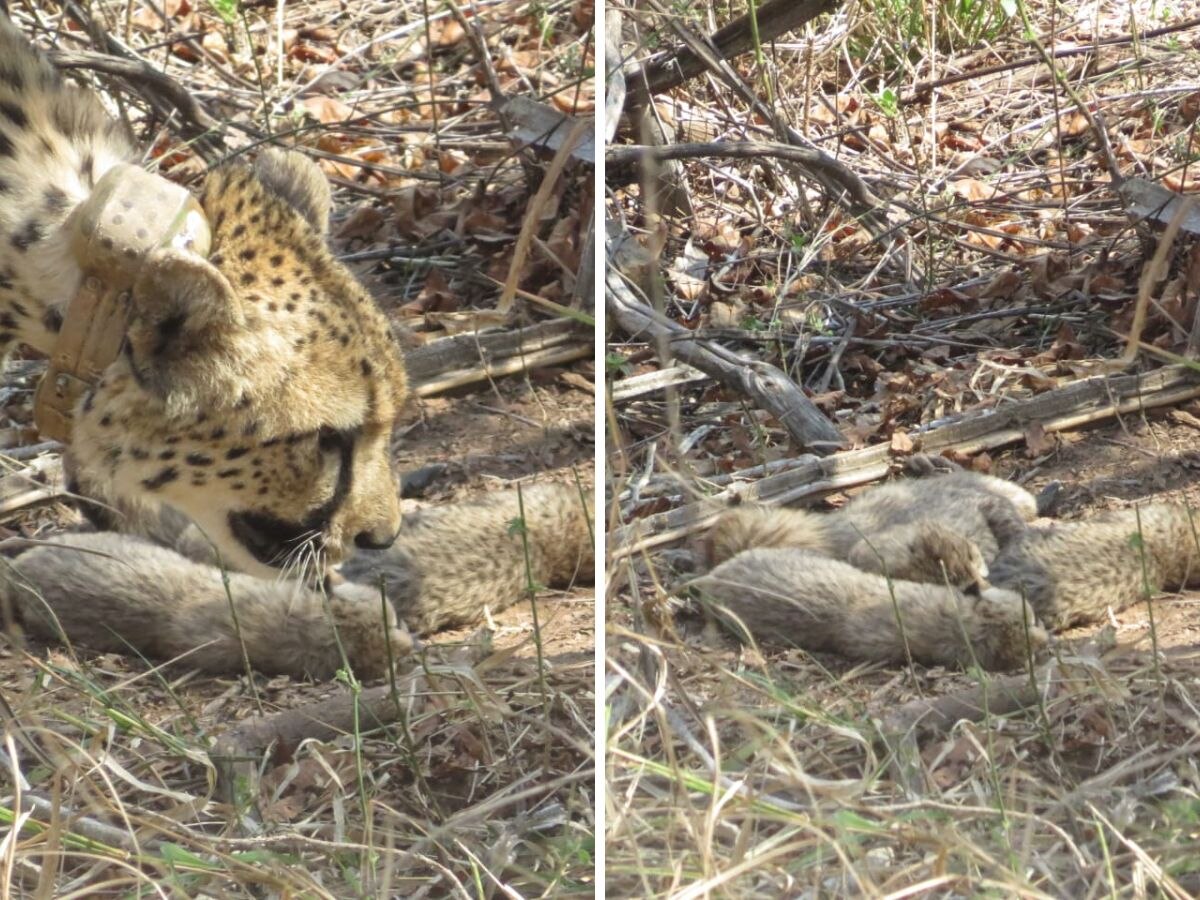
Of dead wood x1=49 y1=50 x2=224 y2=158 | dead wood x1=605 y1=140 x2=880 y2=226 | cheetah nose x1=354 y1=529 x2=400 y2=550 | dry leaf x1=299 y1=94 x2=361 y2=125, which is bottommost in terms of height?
cheetah nose x1=354 y1=529 x2=400 y2=550

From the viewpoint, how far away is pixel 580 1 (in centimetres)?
412

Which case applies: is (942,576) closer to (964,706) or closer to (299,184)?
(964,706)

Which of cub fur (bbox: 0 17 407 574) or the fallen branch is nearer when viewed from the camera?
the fallen branch

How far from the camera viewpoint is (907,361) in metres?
2.45

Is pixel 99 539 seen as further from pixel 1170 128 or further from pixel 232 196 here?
pixel 1170 128

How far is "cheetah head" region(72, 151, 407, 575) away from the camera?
9.45 feet

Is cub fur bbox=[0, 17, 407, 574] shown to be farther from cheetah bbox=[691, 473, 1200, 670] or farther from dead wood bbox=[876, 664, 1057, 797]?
dead wood bbox=[876, 664, 1057, 797]

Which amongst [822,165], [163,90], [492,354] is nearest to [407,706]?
[492,354]

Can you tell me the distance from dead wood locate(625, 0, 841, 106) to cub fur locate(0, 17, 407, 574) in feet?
2.81

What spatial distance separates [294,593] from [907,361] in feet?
5.24

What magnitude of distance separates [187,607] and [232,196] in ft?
3.31

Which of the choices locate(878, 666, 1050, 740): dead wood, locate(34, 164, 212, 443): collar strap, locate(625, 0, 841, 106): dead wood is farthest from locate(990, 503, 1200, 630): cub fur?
locate(34, 164, 212, 443): collar strap

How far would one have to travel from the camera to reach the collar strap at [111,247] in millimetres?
2723

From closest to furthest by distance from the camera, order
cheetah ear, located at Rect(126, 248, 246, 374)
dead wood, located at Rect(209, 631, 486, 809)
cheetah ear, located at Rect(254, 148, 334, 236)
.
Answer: cheetah ear, located at Rect(126, 248, 246, 374) → dead wood, located at Rect(209, 631, 486, 809) → cheetah ear, located at Rect(254, 148, 334, 236)
